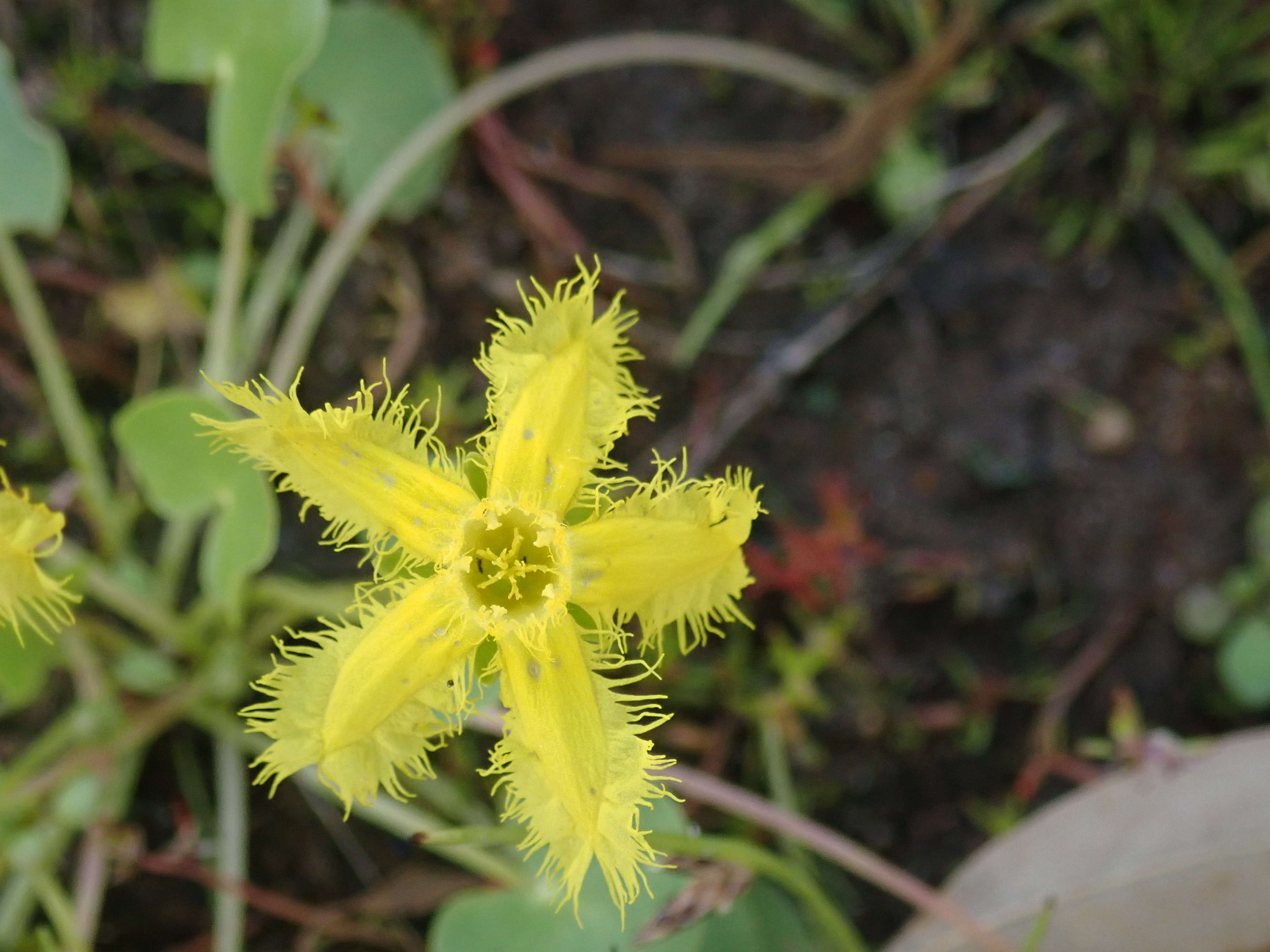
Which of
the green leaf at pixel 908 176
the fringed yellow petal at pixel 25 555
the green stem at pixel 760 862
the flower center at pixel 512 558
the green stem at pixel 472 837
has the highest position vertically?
the green leaf at pixel 908 176

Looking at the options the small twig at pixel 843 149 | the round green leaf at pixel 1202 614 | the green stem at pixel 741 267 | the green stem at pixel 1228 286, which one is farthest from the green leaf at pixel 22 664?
the green stem at pixel 1228 286

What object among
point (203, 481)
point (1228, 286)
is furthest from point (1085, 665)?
point (203, 481)

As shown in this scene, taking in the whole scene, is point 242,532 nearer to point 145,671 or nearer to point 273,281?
point 145,671

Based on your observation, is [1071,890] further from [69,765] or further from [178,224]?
[178,224]

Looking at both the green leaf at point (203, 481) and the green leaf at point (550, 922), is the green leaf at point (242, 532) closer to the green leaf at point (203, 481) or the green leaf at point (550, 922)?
the green leaf at point (203, 481)

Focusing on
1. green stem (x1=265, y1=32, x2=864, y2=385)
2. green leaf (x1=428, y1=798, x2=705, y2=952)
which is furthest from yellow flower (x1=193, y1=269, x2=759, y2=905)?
green stem (x1=265, y1=32, x2=864, y2=385)

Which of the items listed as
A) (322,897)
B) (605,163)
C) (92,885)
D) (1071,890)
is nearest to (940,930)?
(1071,890)
